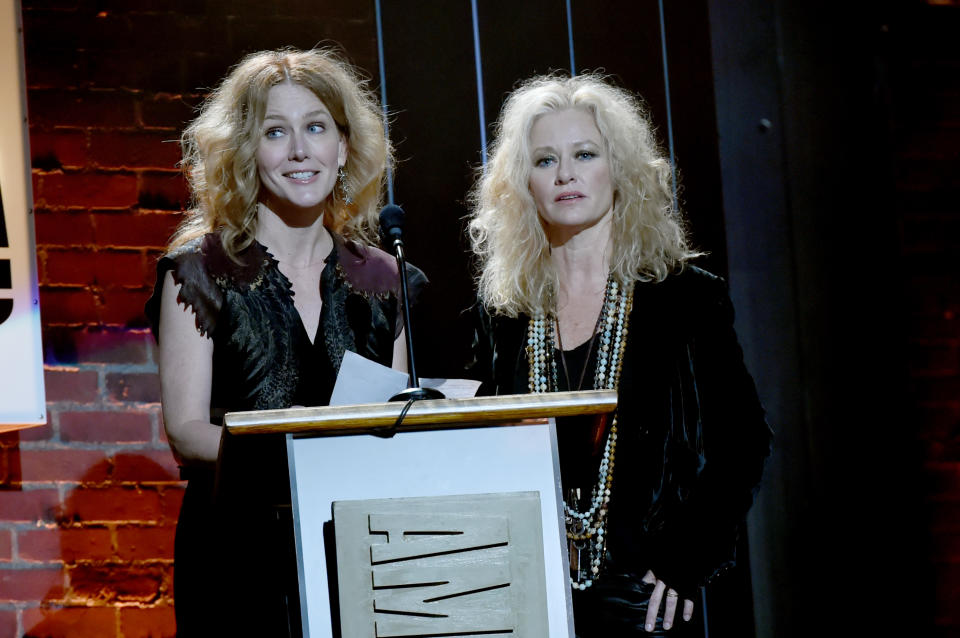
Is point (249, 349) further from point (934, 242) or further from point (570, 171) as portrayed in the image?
point (934, 242)

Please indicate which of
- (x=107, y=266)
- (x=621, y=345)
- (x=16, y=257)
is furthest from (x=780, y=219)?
(x=16, y=257)

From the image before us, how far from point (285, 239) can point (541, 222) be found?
0.53 metres

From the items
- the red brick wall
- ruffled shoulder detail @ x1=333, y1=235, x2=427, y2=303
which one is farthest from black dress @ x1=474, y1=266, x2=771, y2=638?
the red brick wall

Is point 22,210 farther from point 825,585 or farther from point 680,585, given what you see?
point 825,585

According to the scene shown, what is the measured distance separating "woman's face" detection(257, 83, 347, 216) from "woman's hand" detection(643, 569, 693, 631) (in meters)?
0.96

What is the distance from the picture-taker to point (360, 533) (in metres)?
1.27

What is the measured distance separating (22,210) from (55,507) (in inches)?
30.1

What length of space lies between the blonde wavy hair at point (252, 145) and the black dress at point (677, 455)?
2.09 feet

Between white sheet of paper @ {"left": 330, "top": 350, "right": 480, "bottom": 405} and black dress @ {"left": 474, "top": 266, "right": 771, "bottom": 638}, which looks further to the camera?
black dress @ {"left": 474, "top": 266, "right": 771, "bottom": 638}

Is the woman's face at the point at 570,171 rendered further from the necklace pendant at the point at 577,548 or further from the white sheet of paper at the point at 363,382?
the white sheet of paper at the point at 363,382

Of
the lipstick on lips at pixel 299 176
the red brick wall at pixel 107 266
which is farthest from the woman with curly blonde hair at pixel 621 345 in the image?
the red brick wall at pixel 107 266

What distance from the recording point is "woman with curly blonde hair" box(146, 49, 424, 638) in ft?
6.36

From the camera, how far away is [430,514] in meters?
1.28

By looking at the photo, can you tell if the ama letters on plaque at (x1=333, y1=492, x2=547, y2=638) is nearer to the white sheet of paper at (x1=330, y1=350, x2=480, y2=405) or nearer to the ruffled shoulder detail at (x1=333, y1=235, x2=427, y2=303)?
the white sheet of paper at (x1=330, y1=350, x2=480, y2=405)
